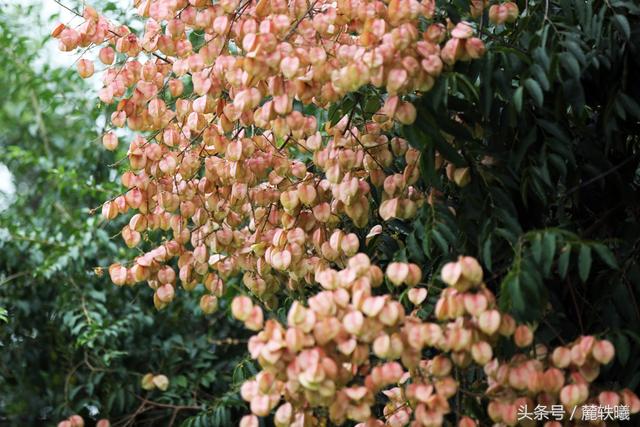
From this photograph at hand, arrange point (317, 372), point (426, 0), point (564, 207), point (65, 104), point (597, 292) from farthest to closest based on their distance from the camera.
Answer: point (65, 104) < point (564, 207) < point (597, 292) < point (426, 0) < point (317, 372)

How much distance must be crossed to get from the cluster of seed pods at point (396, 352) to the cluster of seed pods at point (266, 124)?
0.32 m

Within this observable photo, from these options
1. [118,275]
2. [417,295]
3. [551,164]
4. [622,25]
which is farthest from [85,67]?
[622,25]

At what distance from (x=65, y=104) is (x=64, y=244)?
0.63 meters

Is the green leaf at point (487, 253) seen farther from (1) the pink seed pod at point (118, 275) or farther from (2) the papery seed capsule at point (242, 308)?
(1) the pink seed pod at point (118, 275)

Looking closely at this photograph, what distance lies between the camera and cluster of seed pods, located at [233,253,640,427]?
1.74 metres

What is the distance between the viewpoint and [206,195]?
2.37 m

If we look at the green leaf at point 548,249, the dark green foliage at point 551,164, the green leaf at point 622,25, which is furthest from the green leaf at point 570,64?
the green leaf at point 548,249

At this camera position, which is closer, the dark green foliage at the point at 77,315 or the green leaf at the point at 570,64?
the green leaf at the point at 570,64

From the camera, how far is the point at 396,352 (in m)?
1.77

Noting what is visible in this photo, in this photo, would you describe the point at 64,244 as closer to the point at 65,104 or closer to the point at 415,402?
the point at 65,104

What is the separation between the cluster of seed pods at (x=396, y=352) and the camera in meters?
1.74

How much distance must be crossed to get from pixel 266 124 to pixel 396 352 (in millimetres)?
564

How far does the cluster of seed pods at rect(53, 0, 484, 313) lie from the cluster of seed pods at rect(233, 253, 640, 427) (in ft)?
1.04

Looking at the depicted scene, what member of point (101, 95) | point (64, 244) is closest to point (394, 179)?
point (101, 95)
